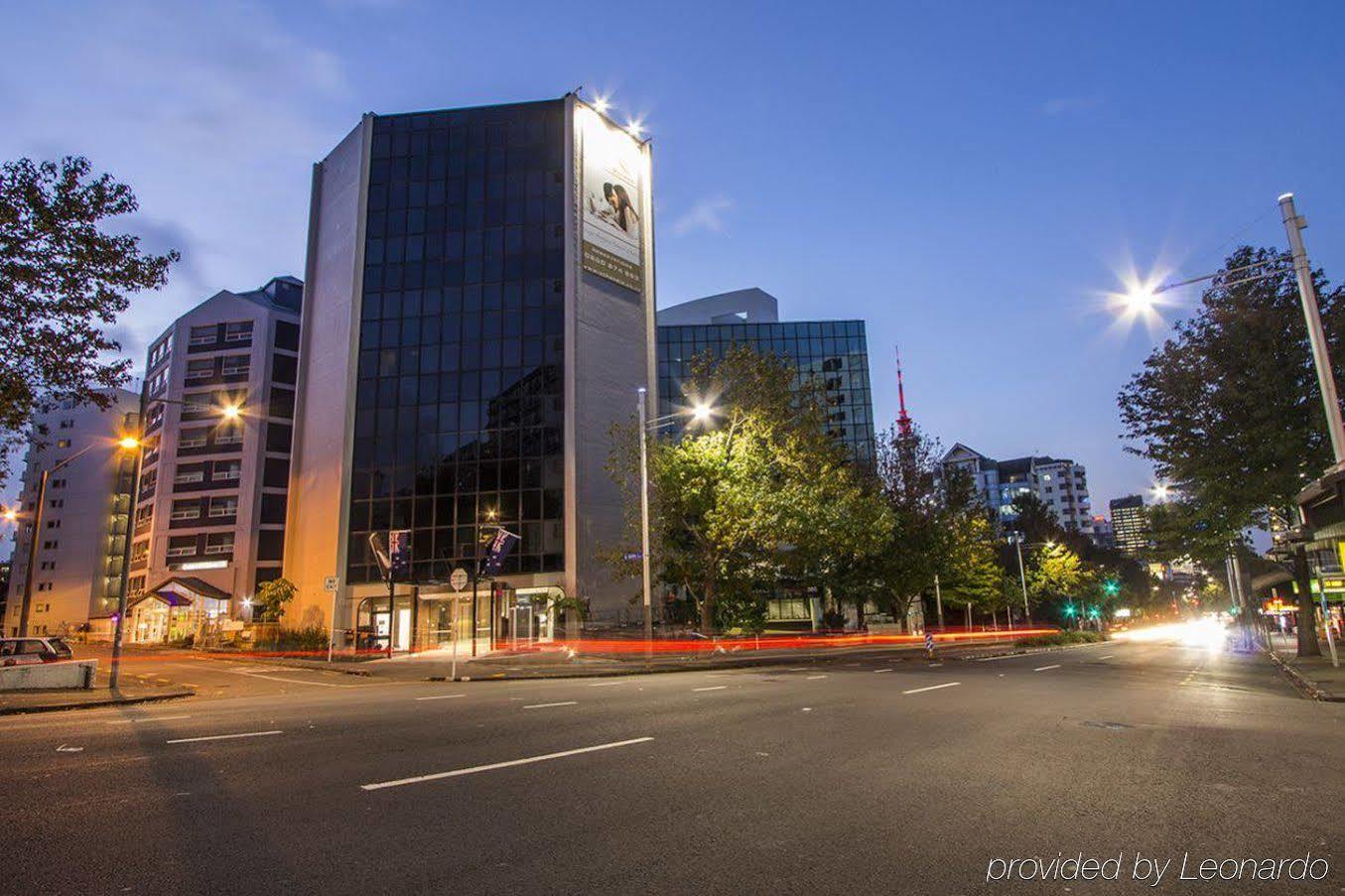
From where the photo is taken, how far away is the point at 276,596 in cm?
4631

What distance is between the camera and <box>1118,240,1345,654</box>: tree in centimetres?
2281

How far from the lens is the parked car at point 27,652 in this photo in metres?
20.1

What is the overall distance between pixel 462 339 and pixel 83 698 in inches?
1251

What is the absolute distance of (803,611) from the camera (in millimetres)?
71500

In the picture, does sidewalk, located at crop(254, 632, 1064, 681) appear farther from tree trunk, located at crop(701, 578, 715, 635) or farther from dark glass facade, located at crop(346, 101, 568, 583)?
dark glass facade, located at crop(346, 101, 568, 583)

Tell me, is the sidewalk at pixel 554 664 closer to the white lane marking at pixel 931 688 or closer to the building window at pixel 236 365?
the white lane marking at pixel 931 688

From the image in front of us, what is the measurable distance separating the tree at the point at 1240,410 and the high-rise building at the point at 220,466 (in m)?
61.6

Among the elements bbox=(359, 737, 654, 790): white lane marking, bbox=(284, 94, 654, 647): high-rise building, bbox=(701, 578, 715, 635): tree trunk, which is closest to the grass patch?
bbox=(701, 578, 715, 635): tree trunk

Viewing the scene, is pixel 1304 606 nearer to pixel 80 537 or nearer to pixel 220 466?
pixel 220 466

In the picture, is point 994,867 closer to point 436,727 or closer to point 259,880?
point 259,880

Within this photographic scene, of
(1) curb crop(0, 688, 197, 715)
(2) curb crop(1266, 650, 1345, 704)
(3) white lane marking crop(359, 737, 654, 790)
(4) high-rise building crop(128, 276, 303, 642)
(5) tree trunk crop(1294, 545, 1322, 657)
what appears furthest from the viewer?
(4) high-rise building crop(128, 276, 303, 642)

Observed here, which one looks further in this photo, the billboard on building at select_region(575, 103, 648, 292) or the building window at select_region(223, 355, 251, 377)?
the building window at select_region(223, 355, 251, 377)

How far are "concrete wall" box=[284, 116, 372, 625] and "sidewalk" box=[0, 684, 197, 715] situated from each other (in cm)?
2620

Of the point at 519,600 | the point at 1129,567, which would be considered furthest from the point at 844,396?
the point at 519,600
